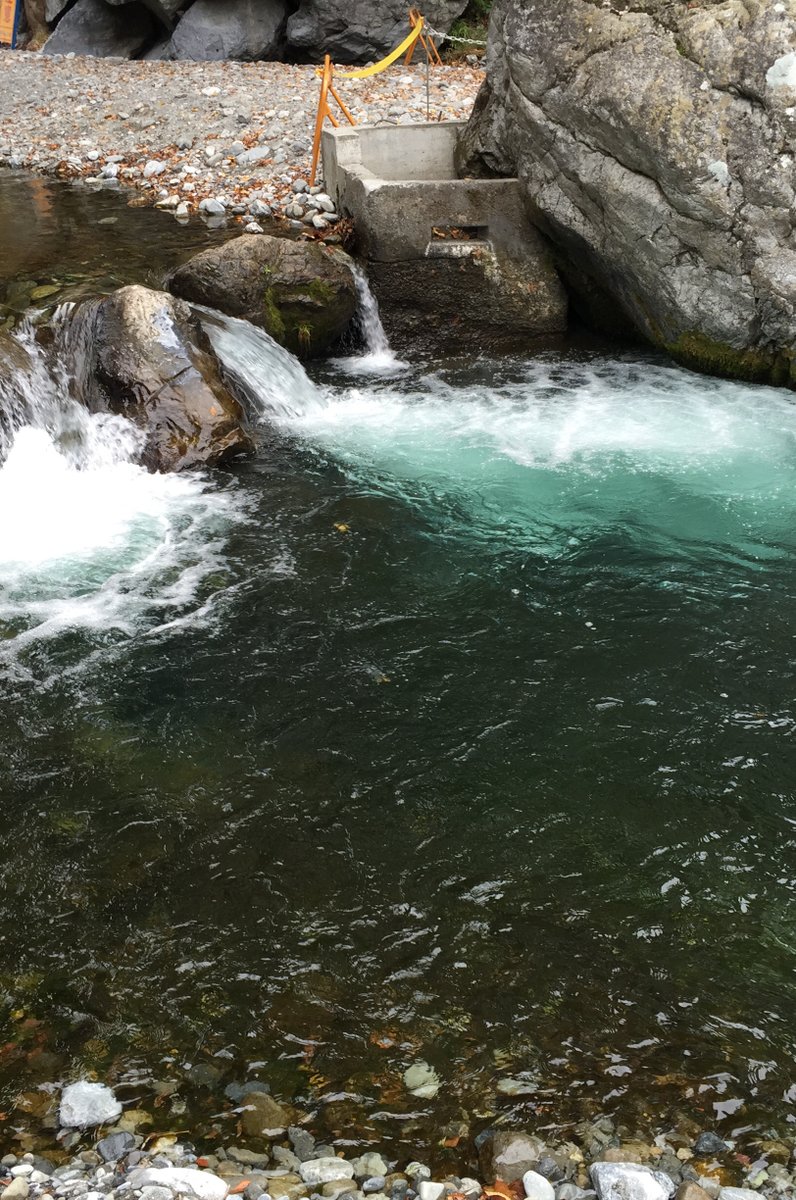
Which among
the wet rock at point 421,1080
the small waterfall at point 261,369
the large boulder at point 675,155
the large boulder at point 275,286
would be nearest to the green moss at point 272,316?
the large boulder at point 275,286

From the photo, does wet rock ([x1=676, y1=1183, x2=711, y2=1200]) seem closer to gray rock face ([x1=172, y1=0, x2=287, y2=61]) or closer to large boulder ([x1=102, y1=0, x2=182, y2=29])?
gray rock face ([x1=172, y1=0, x2=287, y2=61])

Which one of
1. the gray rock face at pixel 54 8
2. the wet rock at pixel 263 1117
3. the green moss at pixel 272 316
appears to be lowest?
the wet rock at pixel 263 1117

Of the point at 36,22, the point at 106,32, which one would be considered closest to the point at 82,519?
the point at 106,32

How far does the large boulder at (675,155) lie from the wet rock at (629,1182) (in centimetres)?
773

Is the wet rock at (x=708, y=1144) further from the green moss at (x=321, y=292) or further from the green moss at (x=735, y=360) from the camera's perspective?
the green moss at (x=321, y=292)

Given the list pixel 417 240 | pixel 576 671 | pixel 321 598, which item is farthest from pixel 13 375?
pixel 576 671

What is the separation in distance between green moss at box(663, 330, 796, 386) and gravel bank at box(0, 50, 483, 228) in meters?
5.41

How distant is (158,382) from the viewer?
8.55 m

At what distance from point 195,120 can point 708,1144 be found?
16427mm

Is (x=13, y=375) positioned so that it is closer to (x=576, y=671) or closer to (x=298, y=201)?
(x=576, y=671)

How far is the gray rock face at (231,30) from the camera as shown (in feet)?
Answer: 68.4

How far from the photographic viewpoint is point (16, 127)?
17.8 meters

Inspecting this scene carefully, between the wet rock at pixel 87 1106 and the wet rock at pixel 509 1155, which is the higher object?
the wet rock at pixel 87 1106

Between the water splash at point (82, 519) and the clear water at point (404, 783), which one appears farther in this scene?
the water splash at point (82, 519)
